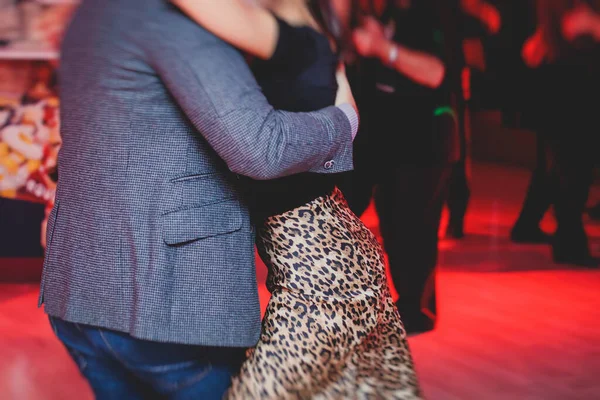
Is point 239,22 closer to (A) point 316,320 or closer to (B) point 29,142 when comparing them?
(A) point 316,320

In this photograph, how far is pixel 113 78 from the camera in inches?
37.0

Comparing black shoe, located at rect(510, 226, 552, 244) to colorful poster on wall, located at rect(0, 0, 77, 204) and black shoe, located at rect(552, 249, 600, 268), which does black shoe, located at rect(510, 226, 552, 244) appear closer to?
black shoe, located at rect(552, 249, 600, 268)

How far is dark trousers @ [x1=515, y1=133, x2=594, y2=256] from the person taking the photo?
3400 millimetres

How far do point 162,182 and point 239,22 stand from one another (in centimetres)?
25

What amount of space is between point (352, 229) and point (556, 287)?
8.63ft

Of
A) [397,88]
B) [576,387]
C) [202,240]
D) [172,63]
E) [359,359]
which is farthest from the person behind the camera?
[576,387]

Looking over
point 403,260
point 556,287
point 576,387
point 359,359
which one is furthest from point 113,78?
point 556,287

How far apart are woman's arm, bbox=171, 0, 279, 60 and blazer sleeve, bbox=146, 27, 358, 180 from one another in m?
0.02

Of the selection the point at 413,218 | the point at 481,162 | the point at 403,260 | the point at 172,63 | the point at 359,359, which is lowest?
the point at 481,162

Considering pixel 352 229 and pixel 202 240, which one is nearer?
pixel 202 240

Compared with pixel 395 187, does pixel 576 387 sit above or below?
below

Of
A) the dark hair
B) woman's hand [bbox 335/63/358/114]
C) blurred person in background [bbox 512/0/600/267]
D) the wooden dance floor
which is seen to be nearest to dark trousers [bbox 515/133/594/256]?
blurred person in background [bbox 512/0/600/267]

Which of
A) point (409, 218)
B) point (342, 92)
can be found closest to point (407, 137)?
point (409, 218)

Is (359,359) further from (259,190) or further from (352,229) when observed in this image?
(259,190)
